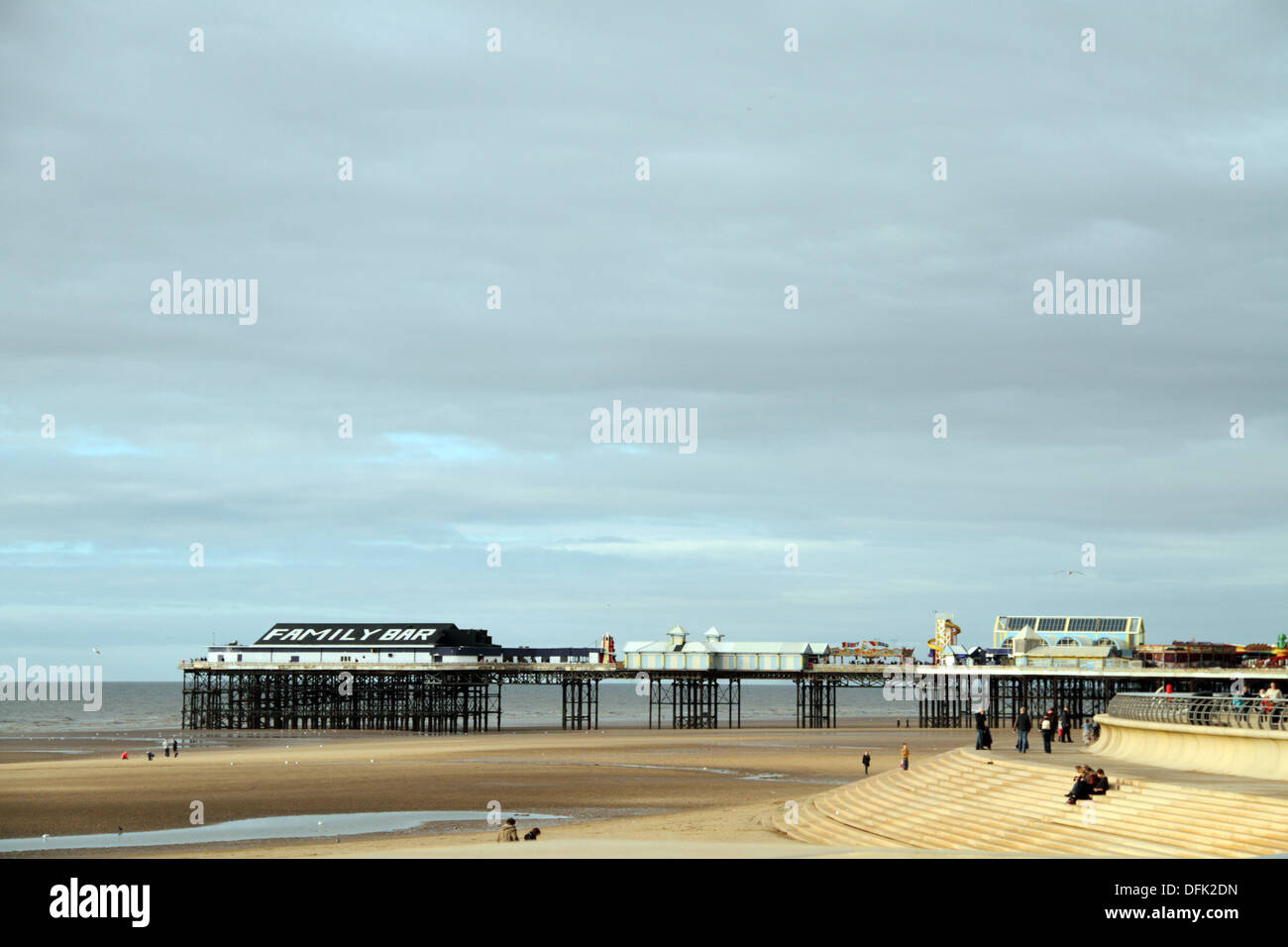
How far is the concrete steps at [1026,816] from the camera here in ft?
65.5

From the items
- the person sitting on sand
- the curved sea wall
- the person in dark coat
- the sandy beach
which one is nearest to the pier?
the sandy beach

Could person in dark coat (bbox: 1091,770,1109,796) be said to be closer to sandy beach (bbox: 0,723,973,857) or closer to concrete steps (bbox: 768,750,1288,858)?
concrete steps (bbox: 768,750,1288,858)

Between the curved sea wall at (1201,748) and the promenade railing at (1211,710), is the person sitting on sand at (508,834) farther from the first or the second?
the promenade railing at (1211,710)

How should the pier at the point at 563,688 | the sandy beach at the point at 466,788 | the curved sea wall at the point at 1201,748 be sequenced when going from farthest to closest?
1. the pier at the point at 563,688
2. the sandy beach at the point at 466,788
3. the curved sea wall at the point at 1201,748

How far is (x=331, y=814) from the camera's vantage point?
38312 millimetres

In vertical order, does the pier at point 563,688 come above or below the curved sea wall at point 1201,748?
below

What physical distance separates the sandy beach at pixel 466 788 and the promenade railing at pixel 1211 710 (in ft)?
32.6

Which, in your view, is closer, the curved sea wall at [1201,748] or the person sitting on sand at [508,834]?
the curved sea wall at [1201,748]

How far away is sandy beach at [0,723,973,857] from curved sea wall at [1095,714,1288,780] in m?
9.41

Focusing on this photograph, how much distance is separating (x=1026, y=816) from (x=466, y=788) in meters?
26.4

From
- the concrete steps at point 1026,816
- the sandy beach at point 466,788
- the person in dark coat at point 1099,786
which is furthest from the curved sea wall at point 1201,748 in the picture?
the sandy beach at point 466,788
